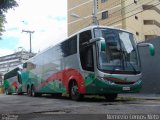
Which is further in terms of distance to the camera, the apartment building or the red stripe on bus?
the apartment building

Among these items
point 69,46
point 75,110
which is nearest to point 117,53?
point 69,46

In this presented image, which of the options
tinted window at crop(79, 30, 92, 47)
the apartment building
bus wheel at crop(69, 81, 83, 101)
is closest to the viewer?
tinted window at crop(79, 30, 92, 47)

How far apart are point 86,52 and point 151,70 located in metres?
8.79

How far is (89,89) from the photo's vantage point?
56.5ft

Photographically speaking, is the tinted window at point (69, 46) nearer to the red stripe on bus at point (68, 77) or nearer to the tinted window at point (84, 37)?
the tinted window at point (84, 37)

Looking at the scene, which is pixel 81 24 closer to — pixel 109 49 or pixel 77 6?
pixel 77 6

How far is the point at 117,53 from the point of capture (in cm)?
1689

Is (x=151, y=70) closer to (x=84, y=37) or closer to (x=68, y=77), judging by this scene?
(x=68, y=77)

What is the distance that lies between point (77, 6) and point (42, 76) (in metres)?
44.9

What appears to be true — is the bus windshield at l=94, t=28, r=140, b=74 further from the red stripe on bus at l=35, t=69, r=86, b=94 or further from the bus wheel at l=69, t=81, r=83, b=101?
the bus wheel at l=69, t=81, r=83, b=101

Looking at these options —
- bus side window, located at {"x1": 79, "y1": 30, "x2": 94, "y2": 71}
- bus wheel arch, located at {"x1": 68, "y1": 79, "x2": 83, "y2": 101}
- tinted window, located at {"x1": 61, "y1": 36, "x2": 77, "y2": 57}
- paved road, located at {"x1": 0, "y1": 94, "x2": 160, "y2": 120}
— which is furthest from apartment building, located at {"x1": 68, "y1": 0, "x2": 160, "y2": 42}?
paved road, located at {"x1": 0, "y1": 94, "x2": 160, "y2": 120}

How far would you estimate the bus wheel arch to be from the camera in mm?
18156

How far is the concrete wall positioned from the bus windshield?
6.81m

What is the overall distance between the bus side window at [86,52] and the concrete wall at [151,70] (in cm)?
782
